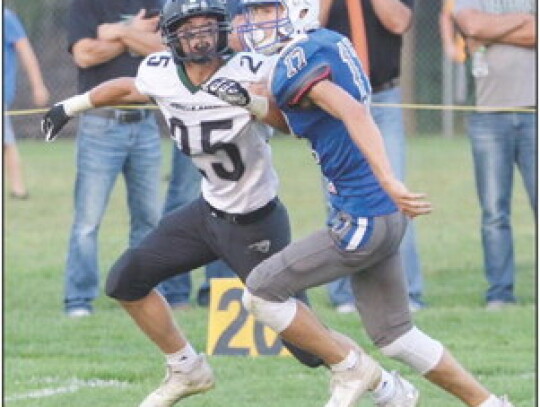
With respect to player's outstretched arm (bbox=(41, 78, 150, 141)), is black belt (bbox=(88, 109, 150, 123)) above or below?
below

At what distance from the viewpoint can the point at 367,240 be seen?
6.26 meters

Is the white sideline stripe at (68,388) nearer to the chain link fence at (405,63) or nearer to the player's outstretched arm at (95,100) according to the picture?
the player's outstretched arm at (95,100)

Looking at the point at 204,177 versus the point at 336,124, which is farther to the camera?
the point at 204,177

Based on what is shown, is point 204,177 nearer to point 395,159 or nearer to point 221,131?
point 221,131

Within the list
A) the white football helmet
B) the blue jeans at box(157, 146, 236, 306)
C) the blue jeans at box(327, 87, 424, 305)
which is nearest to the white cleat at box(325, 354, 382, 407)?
the white football helmet

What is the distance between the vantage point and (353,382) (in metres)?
6.48

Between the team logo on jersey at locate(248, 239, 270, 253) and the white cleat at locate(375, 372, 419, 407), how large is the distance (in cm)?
71

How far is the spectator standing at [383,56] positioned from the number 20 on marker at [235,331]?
120 centimetres

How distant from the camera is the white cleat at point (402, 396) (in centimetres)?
662

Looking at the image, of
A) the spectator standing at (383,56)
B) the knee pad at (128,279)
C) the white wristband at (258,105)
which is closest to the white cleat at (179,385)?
the knee pad at (128,279)

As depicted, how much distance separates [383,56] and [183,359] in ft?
9.02

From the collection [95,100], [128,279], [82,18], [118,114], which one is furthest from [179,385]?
[82,18]

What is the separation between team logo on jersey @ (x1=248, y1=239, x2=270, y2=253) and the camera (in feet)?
22.7

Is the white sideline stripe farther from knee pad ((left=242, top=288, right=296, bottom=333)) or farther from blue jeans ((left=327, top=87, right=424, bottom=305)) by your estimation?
blue jeans ((left=327, top=87, right=424, bottom=305))
